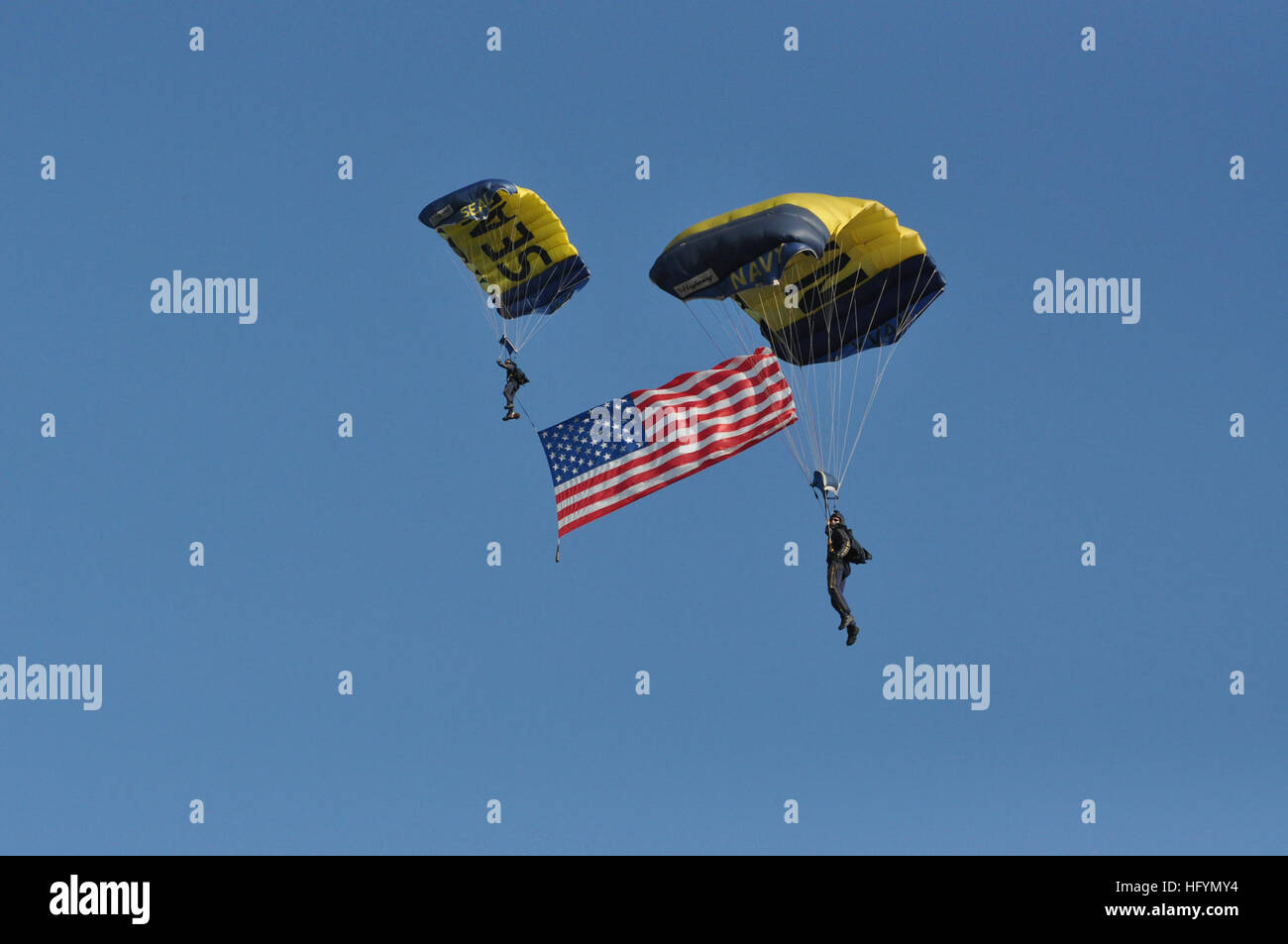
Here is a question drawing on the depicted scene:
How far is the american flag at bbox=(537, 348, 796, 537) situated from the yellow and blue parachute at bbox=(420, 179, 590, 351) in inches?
164

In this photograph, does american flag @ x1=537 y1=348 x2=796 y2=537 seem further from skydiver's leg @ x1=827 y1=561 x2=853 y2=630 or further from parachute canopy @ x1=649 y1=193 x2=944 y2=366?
skydiver's leg @ x1=827 y1=561 x2=853 y2=630

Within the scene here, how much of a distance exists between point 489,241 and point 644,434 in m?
6.54

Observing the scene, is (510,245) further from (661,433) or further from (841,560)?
(841,560)

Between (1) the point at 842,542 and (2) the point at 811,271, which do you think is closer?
(1) the point at 842,542

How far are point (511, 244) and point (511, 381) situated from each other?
9.32ft

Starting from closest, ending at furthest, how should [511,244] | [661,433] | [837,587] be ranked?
[837,587]
[661,433]
[511,244]

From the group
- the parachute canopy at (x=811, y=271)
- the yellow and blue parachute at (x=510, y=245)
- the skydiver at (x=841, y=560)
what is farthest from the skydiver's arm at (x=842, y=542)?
the yellow and blue parachute at (x=510, y=245)

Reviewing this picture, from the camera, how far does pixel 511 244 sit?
123 feet

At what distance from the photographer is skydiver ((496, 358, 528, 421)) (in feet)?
124

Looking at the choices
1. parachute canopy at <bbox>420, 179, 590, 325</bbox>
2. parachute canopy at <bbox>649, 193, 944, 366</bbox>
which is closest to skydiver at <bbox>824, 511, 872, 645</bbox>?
parachute canopy at <bbox>649, 193, 944, 366</bbox>

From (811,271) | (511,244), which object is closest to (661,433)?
(811,271)

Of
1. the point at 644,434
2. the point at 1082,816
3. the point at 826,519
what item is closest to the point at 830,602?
the point at 826,519

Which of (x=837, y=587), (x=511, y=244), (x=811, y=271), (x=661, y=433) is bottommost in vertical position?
(x=837, y=587)

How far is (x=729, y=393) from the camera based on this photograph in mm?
34656
